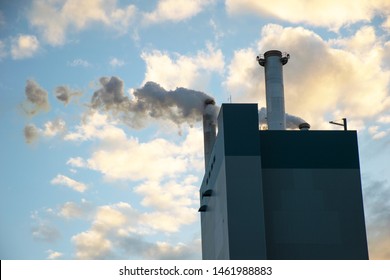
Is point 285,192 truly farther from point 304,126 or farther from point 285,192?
point 304,126

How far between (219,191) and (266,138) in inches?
206

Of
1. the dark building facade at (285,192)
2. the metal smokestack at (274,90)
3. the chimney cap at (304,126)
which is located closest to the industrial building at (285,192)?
the dark building facade at (285,192)

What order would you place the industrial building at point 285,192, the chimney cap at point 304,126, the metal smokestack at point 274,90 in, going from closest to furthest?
the industrial building at point 285,192, the metal smokestack at point 274,90, the chimney cap at point 304,126

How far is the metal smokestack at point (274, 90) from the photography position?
53.7 meters

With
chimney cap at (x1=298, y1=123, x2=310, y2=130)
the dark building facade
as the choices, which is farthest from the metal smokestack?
the dark building facade

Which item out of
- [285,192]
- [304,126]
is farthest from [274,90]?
[285,192]

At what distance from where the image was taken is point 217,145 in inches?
1812

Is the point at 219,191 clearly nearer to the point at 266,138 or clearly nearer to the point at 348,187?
the point at 266,138

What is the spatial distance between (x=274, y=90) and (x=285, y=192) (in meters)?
13.6

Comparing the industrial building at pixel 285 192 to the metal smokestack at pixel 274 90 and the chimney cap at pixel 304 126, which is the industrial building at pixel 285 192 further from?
the chimney cap at pixel 304 126

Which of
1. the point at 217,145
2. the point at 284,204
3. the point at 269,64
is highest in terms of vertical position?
the point at 269,64

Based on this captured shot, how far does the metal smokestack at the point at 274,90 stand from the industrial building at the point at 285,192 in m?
8.24

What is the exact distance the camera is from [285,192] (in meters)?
43.3
